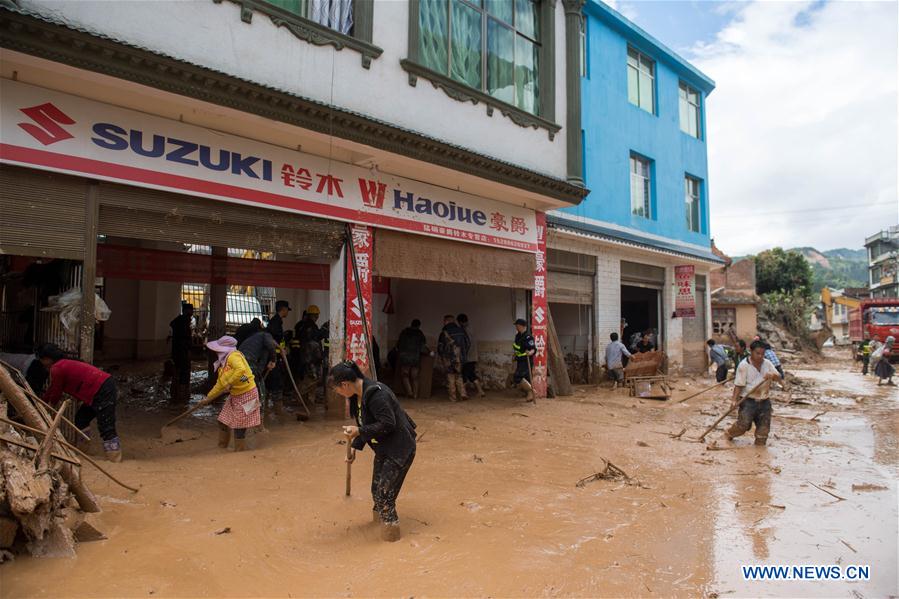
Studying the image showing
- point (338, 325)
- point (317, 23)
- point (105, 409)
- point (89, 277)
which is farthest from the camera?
point (338, 325)

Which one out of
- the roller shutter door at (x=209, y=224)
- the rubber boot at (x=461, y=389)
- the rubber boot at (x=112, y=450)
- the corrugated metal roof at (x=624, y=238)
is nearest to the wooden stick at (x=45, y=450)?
the rubber boot at (x=112, y=450)

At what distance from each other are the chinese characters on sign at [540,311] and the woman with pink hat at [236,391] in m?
6.54

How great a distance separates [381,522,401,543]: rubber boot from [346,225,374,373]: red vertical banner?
4.47 metres

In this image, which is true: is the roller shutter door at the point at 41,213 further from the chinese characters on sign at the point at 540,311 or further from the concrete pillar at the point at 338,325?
the chinese characters on sign at the point at 540,311

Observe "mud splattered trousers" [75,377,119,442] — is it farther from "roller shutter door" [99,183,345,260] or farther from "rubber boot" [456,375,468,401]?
"rubber boot" [456,375,468,401]

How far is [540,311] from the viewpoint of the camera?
12203 mm

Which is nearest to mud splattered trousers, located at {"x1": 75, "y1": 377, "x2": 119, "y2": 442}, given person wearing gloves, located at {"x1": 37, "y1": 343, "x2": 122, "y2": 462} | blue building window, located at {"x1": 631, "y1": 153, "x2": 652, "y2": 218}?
person wearing gloves, located at {"x1": 37, "y1": 343, "x2": 122, "y2": 462}

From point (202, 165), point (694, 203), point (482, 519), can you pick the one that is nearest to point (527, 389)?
point (482, 519)

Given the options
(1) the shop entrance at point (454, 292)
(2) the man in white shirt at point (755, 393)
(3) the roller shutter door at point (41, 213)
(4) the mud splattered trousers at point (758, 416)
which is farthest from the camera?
(1) the shop entrance at point (454, 292)

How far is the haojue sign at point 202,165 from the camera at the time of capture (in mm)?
5871

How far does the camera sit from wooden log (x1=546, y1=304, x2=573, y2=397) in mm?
12406

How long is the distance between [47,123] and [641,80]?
51.2 ft

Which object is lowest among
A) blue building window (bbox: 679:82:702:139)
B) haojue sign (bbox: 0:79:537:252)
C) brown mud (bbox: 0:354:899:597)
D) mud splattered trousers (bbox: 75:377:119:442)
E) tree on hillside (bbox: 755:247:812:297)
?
brown mud (bbox: 0:354:899:597)

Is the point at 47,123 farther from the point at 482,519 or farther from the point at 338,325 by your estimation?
the point at 482,519
